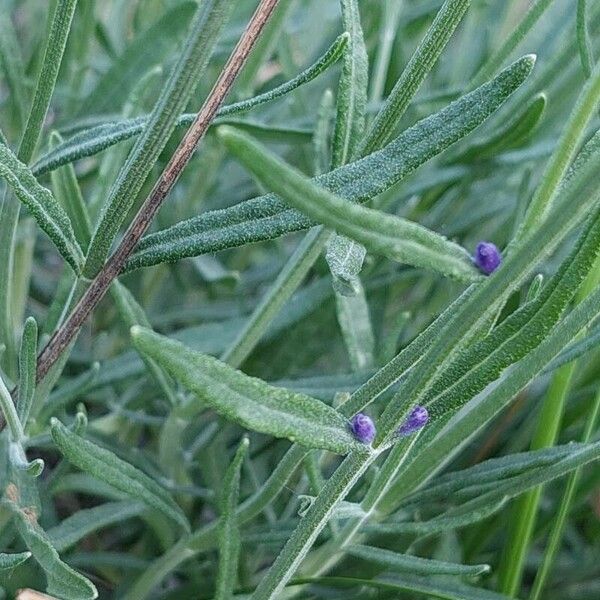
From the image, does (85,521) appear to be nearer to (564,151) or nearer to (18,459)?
(18,459)

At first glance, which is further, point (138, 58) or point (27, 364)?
point (138, 58)

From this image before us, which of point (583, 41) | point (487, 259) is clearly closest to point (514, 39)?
point (583, 41)

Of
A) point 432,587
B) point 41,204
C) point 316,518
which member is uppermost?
point 41,204

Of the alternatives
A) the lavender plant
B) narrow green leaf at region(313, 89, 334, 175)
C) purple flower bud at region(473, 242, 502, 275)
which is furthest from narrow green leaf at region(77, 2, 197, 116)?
purple flower bud at region(473, 242, 502, 275)

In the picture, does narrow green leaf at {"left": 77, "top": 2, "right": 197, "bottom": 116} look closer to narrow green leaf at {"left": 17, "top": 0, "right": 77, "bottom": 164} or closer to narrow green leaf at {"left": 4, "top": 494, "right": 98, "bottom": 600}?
narrow green leaf at {"left": 17, "top": 0, "right": 77, "bottom": 164}

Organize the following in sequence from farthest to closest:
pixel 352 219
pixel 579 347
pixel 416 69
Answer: pixel 579 347
pixel 416 69
pixel 352 219

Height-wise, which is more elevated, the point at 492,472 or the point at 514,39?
the point at 514,39
